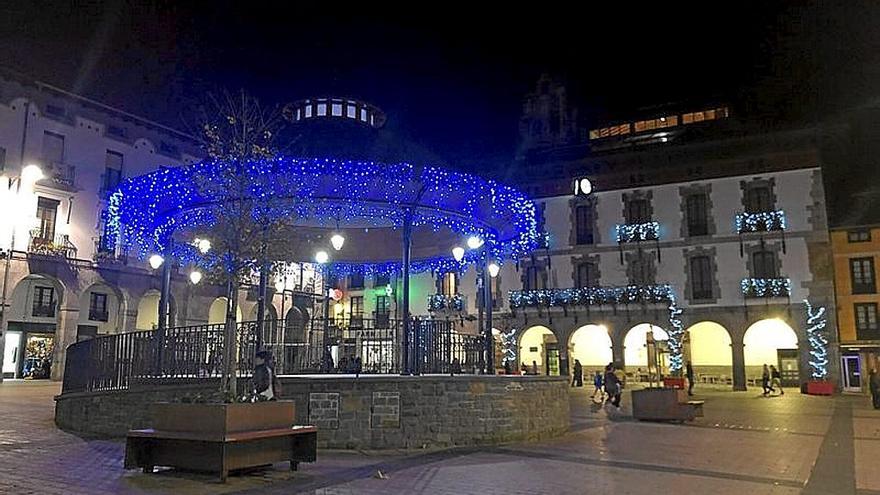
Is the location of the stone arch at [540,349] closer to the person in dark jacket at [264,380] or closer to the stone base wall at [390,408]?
the stone base wall at [390,408]

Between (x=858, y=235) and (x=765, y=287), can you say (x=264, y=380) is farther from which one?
(x=858, y=235)

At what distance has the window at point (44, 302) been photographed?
35750 mm

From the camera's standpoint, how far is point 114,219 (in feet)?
52.2

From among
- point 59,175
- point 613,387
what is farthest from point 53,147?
point 613,387

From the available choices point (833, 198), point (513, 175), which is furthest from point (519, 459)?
point (833, 198)

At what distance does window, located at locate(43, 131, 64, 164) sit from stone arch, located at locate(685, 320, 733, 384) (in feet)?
113

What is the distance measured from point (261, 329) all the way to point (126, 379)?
2798 millimetres

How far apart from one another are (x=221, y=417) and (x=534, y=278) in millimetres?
32368

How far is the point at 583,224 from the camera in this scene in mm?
38562

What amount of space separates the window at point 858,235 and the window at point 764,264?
1456 centimetres

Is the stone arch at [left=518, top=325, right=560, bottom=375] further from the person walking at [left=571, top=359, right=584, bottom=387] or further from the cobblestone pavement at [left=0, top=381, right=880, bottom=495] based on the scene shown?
the cobblestone pavement at [left=0, top=381, right=880, bottom=495]

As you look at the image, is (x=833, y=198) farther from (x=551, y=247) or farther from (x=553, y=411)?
(x=553, y=411)

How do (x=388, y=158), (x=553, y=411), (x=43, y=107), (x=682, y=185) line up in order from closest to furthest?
1. (x=388, y=158)
2. (x=553, y=411)
3. (x=43, y=107)
4. (x=682, y=185)

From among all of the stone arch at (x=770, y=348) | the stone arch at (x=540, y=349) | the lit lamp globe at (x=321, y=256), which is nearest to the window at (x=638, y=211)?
the stone arch at (x=770, y=348)
